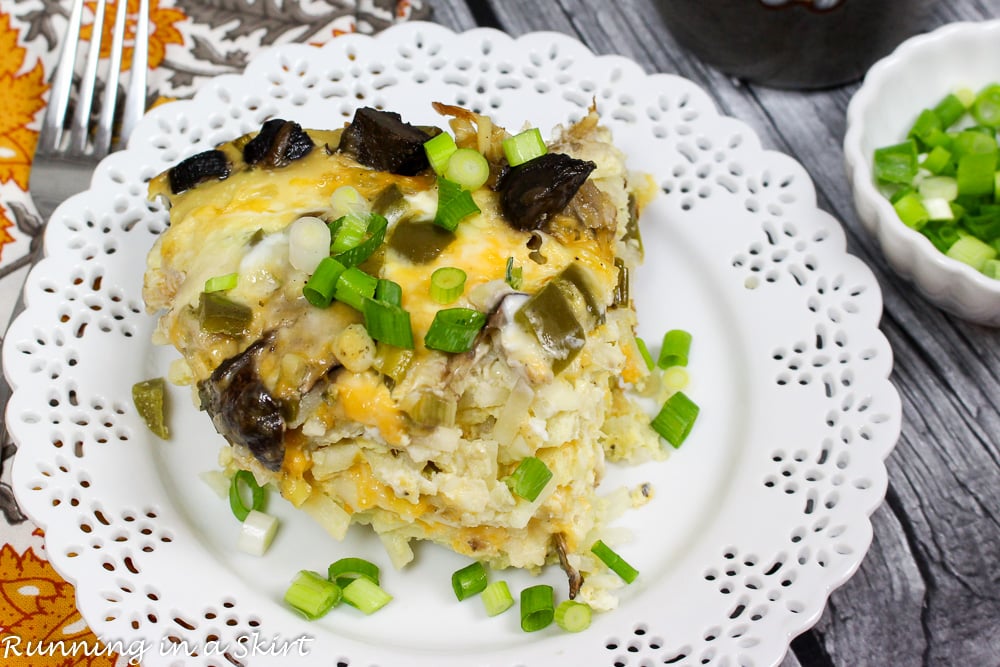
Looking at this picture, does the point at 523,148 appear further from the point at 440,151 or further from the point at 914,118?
the point at 914,118

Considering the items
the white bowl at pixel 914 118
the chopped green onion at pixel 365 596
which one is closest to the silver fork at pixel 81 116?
the chopped green onion at pixel 365 596

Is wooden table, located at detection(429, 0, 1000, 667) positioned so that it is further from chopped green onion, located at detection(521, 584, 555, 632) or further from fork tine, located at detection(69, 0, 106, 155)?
fork tine, located at detection(69, 0, 106, 155)

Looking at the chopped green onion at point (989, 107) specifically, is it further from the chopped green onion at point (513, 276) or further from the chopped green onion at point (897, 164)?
the chopped green onion at point (513, 276)

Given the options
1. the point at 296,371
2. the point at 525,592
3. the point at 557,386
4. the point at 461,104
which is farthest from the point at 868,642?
the point at 461,104

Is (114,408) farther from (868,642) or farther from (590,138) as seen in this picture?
(868,642)

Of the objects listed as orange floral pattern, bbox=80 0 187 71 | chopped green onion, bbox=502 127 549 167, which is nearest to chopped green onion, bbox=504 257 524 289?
chopped green onion, bbox=502 127 549 167

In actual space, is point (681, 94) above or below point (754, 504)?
above

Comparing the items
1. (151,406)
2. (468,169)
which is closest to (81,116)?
(151,406)
